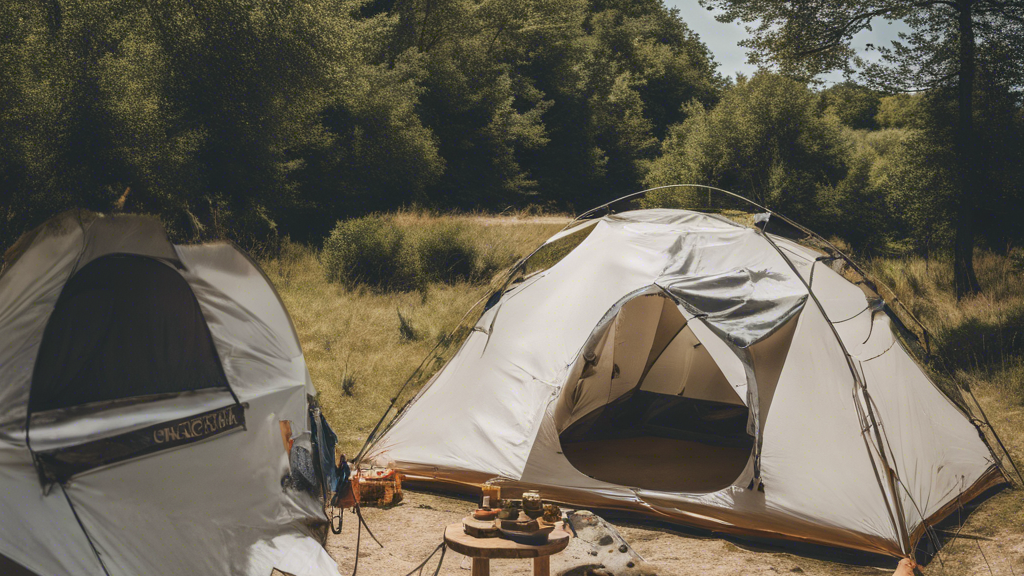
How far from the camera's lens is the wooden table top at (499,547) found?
325 cm

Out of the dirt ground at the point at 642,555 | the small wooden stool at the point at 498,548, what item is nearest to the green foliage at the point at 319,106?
the dirt ground at the point at 642,555

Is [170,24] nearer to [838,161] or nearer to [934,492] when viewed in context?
[934,492]

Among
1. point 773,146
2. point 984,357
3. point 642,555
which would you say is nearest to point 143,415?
point 642,555

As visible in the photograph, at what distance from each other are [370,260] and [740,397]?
27.7 ft

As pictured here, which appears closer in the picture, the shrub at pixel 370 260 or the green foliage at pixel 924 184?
the green foliage at pixel 924 184

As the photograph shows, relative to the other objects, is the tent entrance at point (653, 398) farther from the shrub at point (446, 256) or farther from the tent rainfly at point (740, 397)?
the shrub at point (446, 256)

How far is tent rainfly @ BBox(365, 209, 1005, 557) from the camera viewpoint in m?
4.50

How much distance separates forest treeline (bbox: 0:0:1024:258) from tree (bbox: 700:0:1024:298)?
351 millimetres

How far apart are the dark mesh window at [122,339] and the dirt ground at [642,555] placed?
138 centimetres

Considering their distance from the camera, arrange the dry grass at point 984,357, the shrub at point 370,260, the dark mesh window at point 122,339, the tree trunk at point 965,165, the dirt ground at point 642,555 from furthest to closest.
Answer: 1. the shrub at point 370,260
2. the tree trunk at point 965,165
3. the dry grass at point 984,357
4. the dirt ground at point 642,555
5. the dark mesh window at point 122,339

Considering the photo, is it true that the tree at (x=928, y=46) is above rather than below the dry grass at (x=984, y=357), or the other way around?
above

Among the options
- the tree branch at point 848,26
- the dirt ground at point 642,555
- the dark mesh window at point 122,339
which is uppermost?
the tree branch at point 848,26

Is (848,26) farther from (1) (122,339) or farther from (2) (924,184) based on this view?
(1) (122,339)

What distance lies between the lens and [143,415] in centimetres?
334
